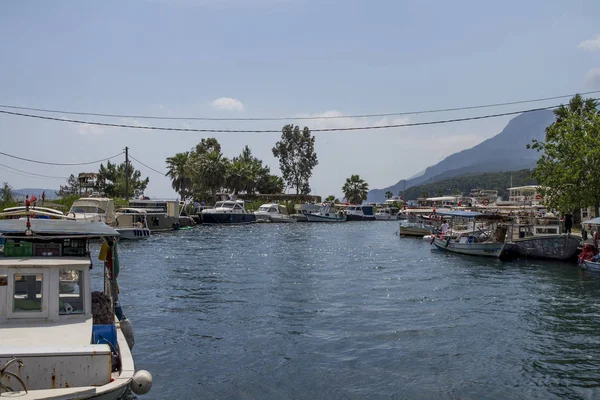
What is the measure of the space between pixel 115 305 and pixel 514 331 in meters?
12.1

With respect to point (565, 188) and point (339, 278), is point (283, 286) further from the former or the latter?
point (565, 188)

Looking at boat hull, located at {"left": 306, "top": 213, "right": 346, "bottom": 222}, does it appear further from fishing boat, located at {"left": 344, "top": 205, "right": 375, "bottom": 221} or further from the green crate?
the green crate

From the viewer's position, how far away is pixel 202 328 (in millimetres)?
16797

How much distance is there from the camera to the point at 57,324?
978 centimetres

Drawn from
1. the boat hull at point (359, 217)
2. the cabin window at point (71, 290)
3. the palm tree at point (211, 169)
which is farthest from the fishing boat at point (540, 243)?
the boat hull at point (359, 217)

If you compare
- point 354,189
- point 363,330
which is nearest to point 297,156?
point 354,189

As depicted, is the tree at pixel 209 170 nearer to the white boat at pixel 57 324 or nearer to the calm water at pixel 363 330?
the calm water at pixel 363 330

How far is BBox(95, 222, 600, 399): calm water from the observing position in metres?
12.3

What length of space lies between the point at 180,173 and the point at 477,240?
205ft

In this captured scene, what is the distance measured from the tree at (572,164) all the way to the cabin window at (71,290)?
33.1 m

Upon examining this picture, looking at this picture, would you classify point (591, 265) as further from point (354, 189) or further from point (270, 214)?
point (354, 189)

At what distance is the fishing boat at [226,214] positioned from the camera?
7250 cm

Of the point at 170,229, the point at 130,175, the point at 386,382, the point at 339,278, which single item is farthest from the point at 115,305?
the point at 130,175

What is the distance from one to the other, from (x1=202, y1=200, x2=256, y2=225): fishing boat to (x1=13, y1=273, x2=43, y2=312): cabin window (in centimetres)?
6225
